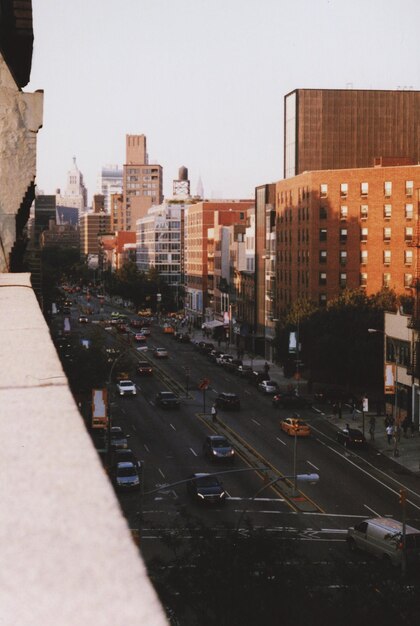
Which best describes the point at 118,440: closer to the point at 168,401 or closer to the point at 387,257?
the point at 168,401

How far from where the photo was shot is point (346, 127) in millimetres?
162875

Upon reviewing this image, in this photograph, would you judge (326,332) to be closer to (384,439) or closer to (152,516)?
(384,439)

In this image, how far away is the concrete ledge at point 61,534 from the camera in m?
1.45

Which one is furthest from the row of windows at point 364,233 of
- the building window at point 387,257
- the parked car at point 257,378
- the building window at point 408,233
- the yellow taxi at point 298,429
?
the yellow taxi at point 298,429

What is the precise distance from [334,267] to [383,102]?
89.9 metres

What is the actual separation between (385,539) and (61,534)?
27.4 meters

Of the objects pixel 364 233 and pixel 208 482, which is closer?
pixel 208 482

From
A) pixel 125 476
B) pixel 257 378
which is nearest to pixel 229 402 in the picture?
pixel 257 378

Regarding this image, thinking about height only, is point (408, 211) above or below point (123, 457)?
above

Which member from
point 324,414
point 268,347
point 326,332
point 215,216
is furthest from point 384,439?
point 215,216

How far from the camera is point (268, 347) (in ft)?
325

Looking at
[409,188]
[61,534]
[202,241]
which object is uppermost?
[409,188]

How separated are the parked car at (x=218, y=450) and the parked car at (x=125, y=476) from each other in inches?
198

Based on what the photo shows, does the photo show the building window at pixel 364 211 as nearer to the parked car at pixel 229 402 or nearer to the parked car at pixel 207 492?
the parked car at pixel 229 402
